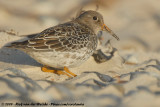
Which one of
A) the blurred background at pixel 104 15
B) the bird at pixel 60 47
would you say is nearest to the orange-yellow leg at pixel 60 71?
the bird at pixel 60 47

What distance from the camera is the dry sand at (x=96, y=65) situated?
4406 millimetres

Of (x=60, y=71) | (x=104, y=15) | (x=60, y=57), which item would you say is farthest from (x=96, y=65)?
(x=104, y=15)

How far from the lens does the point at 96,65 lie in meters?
6.86

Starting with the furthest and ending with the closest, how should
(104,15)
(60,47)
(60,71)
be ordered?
(104,15), (60,71), (60,47)

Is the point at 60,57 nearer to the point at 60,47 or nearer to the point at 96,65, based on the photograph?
the point at 60,47

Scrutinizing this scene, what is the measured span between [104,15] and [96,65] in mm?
3839

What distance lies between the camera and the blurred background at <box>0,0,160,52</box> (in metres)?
9.41

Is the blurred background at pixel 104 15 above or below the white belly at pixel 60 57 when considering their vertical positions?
above

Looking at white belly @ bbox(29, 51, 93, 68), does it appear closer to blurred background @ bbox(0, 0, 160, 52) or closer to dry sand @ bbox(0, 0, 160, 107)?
dry sand @ bbox(0, 0, 160, 107)

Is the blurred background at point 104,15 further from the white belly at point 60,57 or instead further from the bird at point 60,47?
the white belly at point 60,57

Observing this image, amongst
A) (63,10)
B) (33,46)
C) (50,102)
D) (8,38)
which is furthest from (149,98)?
(63,10)

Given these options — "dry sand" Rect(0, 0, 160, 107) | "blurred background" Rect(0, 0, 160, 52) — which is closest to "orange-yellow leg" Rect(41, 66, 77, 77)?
Answer: "dry sand" Rect(0, 0, 160, 107)

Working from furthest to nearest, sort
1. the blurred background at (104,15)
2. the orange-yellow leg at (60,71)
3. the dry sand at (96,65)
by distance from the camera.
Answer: the blurred background at (104,15), the orange-yellow leg at (60,71), the dry sand at (96,65)

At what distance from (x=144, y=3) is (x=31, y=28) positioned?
4568 mm
